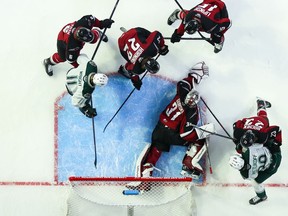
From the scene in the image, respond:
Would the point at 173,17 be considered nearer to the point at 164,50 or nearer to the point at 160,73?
the point at 164,50

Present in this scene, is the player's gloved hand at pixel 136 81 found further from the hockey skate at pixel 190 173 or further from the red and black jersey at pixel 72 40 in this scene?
the hockey skate at pixel 190 173

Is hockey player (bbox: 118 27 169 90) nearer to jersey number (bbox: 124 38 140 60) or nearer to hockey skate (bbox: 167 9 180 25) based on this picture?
jersey number (bbox: 124 38 140 60)

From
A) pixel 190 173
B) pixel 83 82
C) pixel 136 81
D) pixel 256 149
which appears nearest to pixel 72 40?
pixel 83 82

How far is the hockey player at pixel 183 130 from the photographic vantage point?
12.5 ft

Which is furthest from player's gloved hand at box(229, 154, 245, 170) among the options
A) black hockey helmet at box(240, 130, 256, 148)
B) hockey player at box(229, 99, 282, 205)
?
black hockey helmet at box(240, 130, 256, 148)

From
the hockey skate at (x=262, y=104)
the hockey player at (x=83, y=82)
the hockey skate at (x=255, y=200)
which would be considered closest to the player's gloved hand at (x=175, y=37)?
the hockey player at (x=83, y=82)

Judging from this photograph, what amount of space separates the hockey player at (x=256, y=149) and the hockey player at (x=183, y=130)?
1.06 ft

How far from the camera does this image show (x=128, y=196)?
3.61 metres

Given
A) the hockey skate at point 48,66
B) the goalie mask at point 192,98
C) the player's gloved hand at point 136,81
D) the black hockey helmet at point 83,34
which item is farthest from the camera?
the hockey skate at point 48,66

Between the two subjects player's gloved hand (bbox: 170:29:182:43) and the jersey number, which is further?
player's gloved hand (bbox: 170:29:182:43)

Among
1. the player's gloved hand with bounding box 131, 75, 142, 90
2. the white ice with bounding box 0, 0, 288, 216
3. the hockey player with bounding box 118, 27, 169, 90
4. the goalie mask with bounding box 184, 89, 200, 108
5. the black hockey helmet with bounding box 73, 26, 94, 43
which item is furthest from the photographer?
the white ice with bounding box 0, 0, 288, 216

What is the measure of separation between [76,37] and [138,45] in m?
0.45

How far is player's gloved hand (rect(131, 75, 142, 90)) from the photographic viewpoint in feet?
12.4

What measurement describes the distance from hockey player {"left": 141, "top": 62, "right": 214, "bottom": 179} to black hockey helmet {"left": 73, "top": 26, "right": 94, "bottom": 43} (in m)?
0.88
